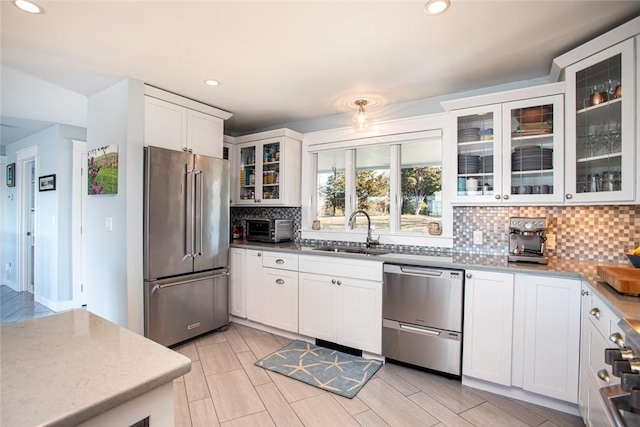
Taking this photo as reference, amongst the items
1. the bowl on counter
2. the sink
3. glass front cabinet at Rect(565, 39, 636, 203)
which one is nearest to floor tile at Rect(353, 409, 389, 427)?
the sink

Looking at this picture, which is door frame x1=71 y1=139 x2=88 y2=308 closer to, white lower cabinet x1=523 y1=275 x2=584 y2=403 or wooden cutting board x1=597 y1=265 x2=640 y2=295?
white lower cabinet x1=523 y1=275 x2=584 y2=403

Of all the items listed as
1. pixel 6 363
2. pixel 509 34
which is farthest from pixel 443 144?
pixel 6 363

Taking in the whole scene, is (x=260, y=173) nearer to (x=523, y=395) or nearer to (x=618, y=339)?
(x=523, y=395)

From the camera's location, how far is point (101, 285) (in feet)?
9.71

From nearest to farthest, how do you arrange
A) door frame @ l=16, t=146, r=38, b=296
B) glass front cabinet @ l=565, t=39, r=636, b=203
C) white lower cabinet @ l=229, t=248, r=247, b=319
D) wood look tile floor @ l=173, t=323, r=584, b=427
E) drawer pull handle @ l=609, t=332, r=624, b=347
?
drawer pull handle @ l=609, t=332, r=624, b=347
glass front cabinet @ l=565, t=39, r=636, b=203
wood look tile floor @ l=173, t=323, r=584, b=427
white lower cabinet @ l=229, t=248, r=247, b=319
door frame @ l=16, t=146, r=38, b=296

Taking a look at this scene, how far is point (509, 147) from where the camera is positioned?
247 cm

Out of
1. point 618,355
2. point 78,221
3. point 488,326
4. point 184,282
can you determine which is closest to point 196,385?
point 184,282

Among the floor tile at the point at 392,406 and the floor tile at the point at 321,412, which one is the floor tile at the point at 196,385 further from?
the floor tile at the point at 392,406

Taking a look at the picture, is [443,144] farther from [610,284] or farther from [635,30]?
[610,284]

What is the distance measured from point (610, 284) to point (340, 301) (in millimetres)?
1856

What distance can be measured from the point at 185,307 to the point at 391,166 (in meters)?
2.48

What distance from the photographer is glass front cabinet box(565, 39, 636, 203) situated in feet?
6.10

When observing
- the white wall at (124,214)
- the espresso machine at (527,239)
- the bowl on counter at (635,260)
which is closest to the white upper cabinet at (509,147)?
the espresso machine at (527,239)

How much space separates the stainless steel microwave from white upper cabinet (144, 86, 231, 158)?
92 cm
